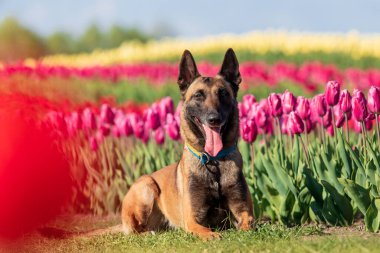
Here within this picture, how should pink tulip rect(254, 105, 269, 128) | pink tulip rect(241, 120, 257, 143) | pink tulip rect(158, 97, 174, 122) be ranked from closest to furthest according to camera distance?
pink tulip rect(241, 120, 257, 143) < pink tulip rect(254, 105, 269, 128) < pink tulip rect(158, 97, 174, 122)

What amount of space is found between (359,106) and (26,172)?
15.8 feet

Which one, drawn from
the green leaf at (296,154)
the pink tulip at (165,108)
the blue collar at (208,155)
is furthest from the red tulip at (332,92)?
the pink tulip at (165,108)

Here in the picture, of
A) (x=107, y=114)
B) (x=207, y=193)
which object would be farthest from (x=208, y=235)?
(x=107, y=114)

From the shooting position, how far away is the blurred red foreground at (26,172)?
28.8 ft

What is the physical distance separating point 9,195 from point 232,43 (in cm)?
2077

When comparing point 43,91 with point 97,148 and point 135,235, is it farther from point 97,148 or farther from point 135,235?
point 135,235

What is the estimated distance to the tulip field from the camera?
21.0 ft

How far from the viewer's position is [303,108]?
269 inches

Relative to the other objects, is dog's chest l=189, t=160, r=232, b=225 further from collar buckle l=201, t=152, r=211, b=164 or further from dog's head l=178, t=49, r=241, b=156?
dog's head l=178, t=49, r=241, b=156

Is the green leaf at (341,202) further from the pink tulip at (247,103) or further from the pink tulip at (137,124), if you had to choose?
the pink tulip at (137,124)

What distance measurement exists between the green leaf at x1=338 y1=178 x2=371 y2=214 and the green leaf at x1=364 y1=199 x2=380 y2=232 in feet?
0.23

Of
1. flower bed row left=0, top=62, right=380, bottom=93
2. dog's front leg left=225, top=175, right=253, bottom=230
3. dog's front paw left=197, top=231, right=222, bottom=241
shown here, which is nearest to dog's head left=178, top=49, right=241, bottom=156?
dog's front leg left=225, top=175, right=253, bottom=230

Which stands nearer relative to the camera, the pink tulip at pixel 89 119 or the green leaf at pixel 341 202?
the green leaf at pixel 341 202

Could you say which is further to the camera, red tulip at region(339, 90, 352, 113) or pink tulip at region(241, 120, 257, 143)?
pink tulip at region(241, 120, 257, 143)
